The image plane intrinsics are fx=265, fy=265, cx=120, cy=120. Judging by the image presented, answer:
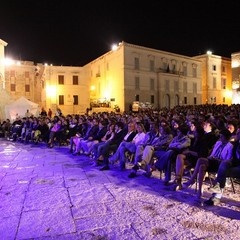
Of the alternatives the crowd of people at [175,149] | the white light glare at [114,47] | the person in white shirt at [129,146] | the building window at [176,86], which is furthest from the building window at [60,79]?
the person in white shirt at [129,146]

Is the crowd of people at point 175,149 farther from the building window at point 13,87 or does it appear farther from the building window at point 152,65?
the building window at point 13,87

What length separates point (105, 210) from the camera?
4.05 meters

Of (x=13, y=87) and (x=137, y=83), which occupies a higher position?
(x=13, y=87)

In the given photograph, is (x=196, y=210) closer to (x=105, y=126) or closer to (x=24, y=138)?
(x=105, y=126)

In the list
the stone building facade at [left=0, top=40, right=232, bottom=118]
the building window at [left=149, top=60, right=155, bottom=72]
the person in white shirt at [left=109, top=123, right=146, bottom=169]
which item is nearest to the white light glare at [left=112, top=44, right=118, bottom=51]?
the stone building facade at [left=0, top=40, right=232, bottom=118]

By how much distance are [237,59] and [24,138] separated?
33.7m

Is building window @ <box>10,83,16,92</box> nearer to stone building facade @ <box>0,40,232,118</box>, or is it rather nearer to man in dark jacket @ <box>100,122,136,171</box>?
stone building facade @ <box>0,40,232,118</box>

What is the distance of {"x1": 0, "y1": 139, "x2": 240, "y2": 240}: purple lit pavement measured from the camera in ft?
10.9

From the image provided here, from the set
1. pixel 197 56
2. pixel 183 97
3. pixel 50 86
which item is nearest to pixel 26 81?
pixel 50 86

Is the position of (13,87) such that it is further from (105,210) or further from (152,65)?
(105,210)

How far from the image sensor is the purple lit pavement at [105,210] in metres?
3.34

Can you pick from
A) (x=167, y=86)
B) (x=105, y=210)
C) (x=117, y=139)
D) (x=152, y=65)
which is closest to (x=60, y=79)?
(x=152, y=65)

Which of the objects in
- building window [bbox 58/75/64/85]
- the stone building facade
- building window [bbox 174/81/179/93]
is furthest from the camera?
building window [bbox 174/81/179/93]

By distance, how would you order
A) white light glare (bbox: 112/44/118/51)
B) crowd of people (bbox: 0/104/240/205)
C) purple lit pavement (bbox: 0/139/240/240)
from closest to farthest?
purple lit pavement (bbox: 0/139/240/240) < crowd of people (bbox: 0/104/240/205) < white light glare (bbox: 112/44/118/51)
